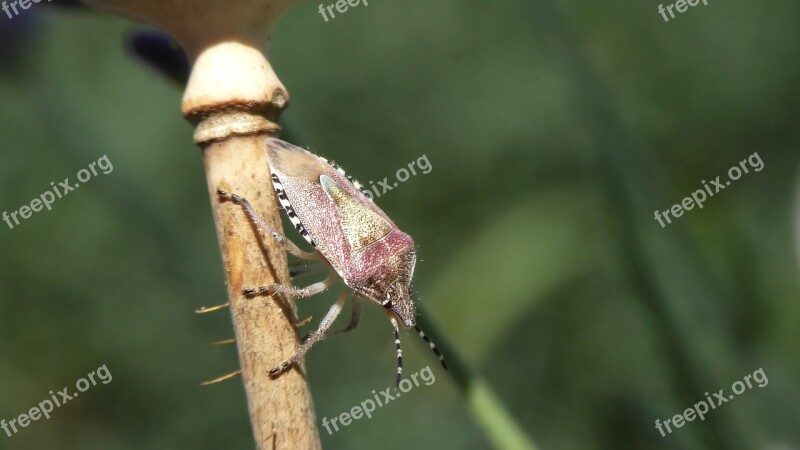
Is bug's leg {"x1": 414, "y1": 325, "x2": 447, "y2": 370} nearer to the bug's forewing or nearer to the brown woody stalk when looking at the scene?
the bug's forewing

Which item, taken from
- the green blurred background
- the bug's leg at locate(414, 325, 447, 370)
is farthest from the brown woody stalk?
the green blurred background

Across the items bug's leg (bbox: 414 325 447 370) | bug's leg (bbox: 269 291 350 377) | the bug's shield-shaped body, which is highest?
the bug's shield-shaped body

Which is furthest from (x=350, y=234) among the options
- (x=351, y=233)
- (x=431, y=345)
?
(x=431, y=345)

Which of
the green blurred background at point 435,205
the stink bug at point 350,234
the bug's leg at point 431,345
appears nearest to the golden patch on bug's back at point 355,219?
the stink bug at point 350,234

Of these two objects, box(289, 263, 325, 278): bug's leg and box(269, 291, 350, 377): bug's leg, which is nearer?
box(269, 291, 350, 377): bug's leg

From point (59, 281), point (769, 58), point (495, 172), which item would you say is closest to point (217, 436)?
point (59, 281)
